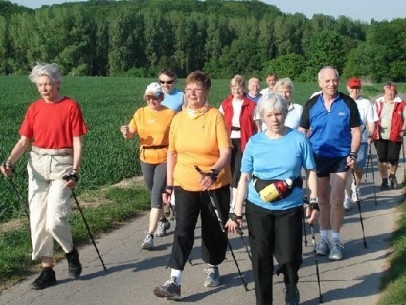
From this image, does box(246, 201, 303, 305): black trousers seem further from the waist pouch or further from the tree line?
Result: the tree line

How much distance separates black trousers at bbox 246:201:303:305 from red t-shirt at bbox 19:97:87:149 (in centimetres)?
192

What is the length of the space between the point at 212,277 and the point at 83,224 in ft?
8.40

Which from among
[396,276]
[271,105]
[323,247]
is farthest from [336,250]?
[271,105]

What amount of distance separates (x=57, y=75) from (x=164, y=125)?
1767 mm

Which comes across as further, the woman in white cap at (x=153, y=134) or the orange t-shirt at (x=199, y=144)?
the woman in white cap at (x=153, y=134)

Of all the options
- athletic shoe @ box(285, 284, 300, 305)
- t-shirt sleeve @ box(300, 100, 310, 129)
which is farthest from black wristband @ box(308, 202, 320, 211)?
t-shirt sleeve @ box(300, 100, 310, 129)

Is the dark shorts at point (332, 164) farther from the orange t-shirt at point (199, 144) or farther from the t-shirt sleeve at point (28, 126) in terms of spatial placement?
the t-shirt sleeve at point (28, 126)

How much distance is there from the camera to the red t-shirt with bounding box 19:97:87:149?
6348mm

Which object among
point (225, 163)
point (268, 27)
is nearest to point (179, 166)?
point (225, 163)

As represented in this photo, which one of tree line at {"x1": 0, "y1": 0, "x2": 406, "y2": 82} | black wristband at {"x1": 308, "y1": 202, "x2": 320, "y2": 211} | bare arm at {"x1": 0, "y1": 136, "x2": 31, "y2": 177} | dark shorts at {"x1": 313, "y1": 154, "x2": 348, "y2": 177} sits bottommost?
black wristband at {"x1": 308, "y1": 202, "x2": 320, "y2": 211}

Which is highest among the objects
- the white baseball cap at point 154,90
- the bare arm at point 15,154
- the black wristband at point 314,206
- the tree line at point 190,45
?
the tree line at point 190,45

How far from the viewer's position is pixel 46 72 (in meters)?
6.24

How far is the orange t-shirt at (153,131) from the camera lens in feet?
25.5

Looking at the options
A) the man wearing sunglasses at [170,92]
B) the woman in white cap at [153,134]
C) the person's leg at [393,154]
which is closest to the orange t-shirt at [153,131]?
the woman in white cap at [153,134]
